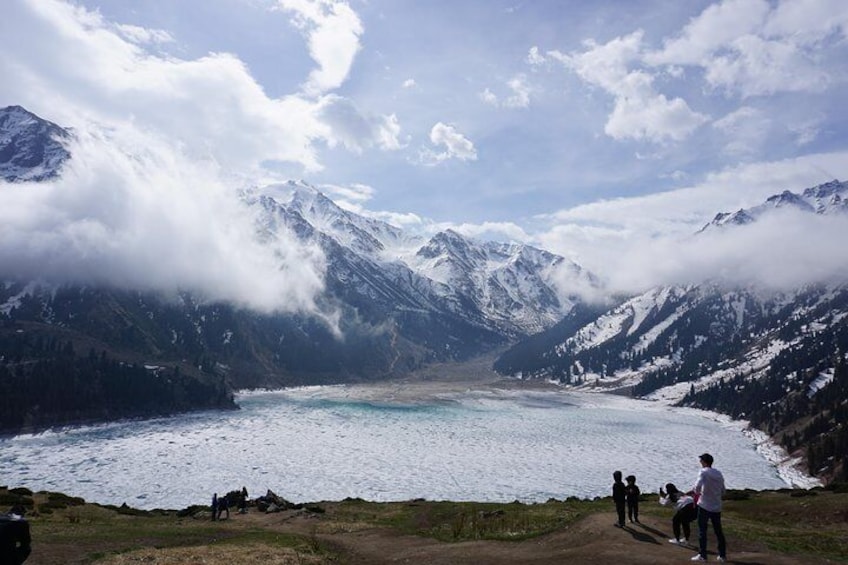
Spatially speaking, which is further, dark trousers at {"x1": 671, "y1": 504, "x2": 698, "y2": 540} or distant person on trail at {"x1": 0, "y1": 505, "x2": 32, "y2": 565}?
dark trousers at {"x1": 671, "y1": 504, "x2": 698, "y2": 540}

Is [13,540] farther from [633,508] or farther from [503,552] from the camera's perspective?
[633,508]

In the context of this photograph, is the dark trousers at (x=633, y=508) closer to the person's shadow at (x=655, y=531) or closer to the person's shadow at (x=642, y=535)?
the person's shadow at (x=655, y=531)

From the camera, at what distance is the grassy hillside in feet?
93.7

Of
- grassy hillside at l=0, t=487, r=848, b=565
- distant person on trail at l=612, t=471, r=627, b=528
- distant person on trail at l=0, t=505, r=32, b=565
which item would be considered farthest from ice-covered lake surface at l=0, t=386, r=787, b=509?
distant person on trail at l=0, t=505, r=32, b=565

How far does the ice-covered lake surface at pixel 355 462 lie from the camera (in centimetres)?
11212

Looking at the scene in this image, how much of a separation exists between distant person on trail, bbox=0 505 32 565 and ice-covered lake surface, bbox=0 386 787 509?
288 feet

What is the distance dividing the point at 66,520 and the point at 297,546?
30004mm

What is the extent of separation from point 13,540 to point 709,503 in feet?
88.0

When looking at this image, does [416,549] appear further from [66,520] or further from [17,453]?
[17,453]

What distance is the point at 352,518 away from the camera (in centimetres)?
5947

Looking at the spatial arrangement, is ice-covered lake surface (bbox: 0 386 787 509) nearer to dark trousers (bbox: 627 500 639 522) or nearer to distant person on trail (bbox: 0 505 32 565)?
dark trousers (bbox: 627 500 639 522)

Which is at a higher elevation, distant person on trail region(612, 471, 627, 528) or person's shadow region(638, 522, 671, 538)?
distant person on trail region(612, 471, 627, 528)

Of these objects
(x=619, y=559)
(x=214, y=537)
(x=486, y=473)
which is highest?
(x=619, y=559)

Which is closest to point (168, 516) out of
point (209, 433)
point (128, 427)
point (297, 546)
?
point (297, 546)
